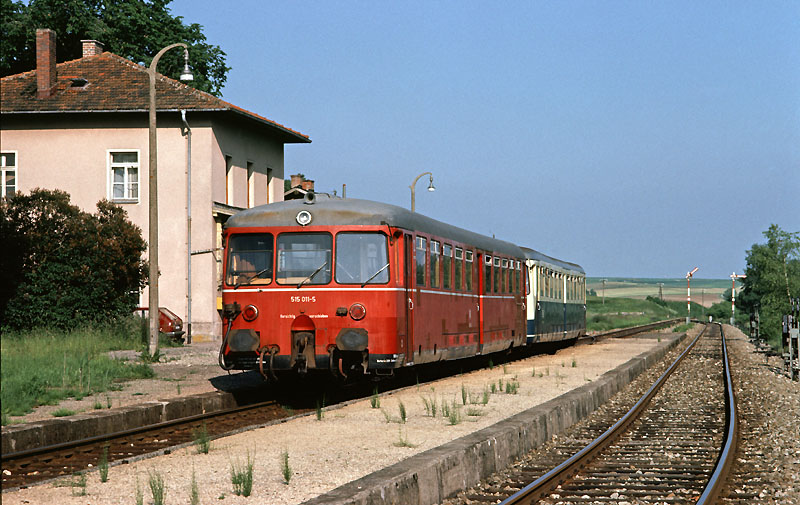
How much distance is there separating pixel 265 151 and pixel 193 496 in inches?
1327

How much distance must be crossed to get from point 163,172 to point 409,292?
2100 centimetres

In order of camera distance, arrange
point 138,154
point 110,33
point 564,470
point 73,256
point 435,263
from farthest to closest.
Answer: point 110,33, point 138,154, point 73,256, point 435,263, point 564,470

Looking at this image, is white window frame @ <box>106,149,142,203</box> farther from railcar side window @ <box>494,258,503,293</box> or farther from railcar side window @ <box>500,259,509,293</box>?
railcar side window @ <box>494,258,503,293</box>

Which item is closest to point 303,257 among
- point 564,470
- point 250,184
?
point 564,470

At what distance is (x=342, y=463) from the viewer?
9.13m

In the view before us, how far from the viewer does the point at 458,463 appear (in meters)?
8.74

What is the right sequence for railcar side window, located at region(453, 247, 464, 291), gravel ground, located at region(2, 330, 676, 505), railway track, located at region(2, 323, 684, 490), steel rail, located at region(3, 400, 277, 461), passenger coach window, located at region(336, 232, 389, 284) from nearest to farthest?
gravel ground, located at region(2, 330, 676, 505), railway track, located at region(2, 323, 684, 490), steel rail, located at region(3, 400, 277, 461), passenger coach window, located at region(336, 232, 389, 284), railcar side window, located at region(453, 247, 464, 291)

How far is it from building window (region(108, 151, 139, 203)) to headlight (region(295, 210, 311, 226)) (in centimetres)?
2146

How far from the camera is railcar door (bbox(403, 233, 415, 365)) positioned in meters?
15.8

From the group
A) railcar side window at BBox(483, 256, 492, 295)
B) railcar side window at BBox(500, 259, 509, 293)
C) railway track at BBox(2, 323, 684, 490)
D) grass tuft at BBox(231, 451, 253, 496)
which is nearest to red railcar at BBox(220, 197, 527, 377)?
railway track at BBox(2, 323, 684, 490)

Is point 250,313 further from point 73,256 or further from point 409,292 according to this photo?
point 73,256

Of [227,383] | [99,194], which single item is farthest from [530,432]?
[99,194]

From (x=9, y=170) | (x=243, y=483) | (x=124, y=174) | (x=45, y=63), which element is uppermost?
(x=45, y=63)

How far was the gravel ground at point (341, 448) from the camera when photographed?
7996 millimetres
